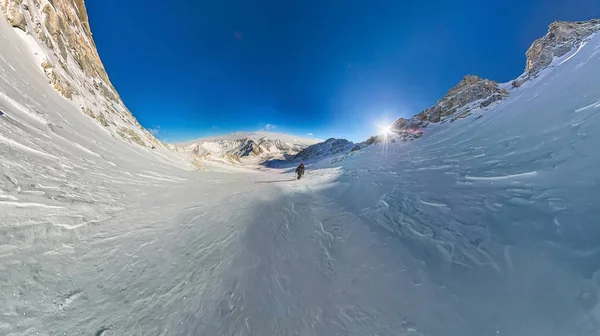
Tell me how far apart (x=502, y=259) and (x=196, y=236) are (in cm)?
709

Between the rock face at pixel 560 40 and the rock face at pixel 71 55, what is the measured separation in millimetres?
48487

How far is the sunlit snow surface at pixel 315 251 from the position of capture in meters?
3.23

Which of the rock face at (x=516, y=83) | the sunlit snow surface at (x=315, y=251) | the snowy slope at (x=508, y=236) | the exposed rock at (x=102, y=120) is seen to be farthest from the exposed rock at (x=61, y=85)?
the rock face at (x=516, y=83)

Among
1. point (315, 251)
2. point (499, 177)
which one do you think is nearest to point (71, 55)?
point (315, 251)

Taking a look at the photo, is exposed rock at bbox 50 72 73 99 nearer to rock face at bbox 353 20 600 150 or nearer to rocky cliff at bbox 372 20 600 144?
rock face at bbox 353 20 600 150

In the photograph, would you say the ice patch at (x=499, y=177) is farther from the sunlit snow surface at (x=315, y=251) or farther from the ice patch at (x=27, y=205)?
the ice patch at (x=27, y=205)

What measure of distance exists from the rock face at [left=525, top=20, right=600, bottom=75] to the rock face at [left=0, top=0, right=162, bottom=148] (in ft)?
159

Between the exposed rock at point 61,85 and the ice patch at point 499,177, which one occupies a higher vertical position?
the exposed rock at point 61,85

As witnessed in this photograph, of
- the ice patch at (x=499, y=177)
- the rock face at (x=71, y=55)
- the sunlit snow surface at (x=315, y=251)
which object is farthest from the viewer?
the rock face at (x=71, y=55)

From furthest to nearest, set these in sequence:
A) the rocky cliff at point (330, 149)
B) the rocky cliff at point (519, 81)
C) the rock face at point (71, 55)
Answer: the rocky cliff at point (330, 149) → the rocky cliff at point (519, 81) → the rock face at point (71, 55)

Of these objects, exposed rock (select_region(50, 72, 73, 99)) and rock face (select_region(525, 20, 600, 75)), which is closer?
exposed rock (select_region(50, 72, 73, 99))

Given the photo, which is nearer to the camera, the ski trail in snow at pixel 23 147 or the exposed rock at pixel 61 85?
the ski trail in snow at pixel 23 147

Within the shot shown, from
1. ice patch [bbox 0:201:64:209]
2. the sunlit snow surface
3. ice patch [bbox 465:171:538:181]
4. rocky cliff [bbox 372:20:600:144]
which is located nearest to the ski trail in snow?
the sunlit snow surface

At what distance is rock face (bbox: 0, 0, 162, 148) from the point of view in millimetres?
14797
